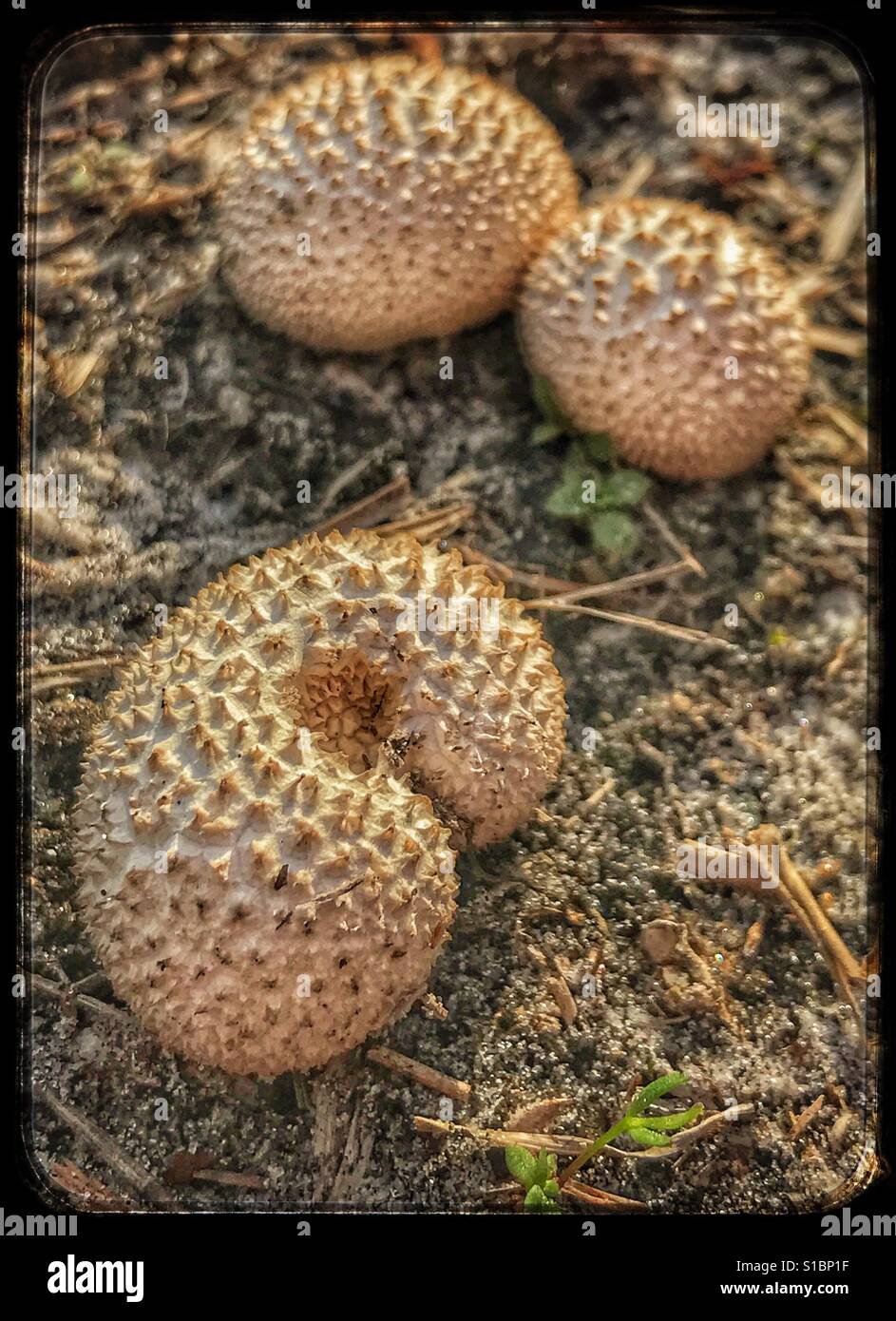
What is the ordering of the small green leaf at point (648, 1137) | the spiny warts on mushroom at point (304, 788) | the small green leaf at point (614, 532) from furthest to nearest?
1. the small green leaf at point (614, 532)
2. the small green leaf at point (648, 1137)
3. the spiny warts on mushroom at point (304, 788)

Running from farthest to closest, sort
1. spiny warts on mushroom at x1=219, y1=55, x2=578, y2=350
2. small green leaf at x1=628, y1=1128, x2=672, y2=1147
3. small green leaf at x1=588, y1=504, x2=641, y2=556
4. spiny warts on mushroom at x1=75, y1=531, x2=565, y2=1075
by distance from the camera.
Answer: small green leaf at x1=588, y1=504, x2=641, y2=556
spiny warts on mushroom at x1=219, y1=55, x2=578, y2=350
small green leaf at x1=628, y1=1128, x2=672, y2=1147
spiny warts on mushroom at x1=75, y1=531, x2=565, y2=1075

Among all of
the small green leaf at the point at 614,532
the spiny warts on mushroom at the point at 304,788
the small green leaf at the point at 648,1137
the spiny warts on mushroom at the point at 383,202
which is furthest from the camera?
the small green leaf at the point at 614,532

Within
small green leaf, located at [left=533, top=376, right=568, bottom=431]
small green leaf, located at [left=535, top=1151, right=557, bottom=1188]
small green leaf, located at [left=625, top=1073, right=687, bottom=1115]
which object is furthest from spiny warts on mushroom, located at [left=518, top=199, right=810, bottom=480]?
small green leaf, located at [left=535, top=1151, right=557, bottom=1188]

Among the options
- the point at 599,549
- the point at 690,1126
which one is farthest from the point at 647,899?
the point at 599,549

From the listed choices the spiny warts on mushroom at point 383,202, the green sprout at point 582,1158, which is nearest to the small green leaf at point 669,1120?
the green sprout at point 582,1158

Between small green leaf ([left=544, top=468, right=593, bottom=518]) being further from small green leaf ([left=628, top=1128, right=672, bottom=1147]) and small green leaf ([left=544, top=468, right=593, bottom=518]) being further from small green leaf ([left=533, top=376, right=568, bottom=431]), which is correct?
small green leaf ([left=628, top=1128, right=672, bottom=1147])

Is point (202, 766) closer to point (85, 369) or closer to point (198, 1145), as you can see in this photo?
point (198, 1145)

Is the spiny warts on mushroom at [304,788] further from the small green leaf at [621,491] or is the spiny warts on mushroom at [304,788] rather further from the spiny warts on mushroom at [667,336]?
the spiny warts on mushroom at [667,336]
